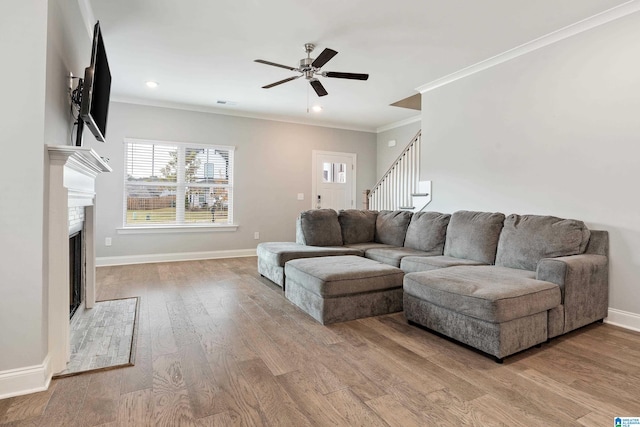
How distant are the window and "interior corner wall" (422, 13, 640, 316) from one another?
3.87 metres

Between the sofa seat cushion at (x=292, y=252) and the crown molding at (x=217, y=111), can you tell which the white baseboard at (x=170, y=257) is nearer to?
the sofa seat cushion at (x=292, y=252)

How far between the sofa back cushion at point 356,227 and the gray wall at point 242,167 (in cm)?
211

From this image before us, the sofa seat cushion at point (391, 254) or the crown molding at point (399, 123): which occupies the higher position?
the crown molding at point (399, 123)

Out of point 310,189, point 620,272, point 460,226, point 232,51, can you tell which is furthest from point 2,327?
point 310,189

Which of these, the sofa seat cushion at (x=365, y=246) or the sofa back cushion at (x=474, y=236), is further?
the sofa seat cushion at (x=365, y=246)

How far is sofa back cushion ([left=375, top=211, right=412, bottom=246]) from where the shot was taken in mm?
4375

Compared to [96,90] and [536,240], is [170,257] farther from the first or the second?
[536,240]

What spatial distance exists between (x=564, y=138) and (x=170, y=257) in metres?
5.58

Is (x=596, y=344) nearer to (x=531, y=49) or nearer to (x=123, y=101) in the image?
(x=531, y=49)

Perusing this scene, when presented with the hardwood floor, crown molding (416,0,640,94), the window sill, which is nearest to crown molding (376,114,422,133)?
crown molding (416,0,640,94)

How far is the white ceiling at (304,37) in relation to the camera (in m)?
2.80

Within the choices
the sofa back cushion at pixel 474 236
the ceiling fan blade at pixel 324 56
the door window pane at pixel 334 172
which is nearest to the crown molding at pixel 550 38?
the sofa back cushion at pixel 474 236

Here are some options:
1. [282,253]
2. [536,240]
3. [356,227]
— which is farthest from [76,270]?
[536,240]

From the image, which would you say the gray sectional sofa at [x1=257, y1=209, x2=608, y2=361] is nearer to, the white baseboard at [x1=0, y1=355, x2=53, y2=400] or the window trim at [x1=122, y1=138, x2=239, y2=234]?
the white baseboard at [x1=0, y1=355, x2=53, y2=400]
